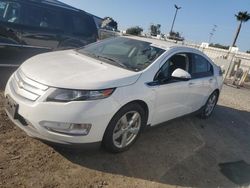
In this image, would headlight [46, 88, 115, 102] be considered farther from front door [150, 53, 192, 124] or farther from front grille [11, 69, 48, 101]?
front door [150, 53, 192, 124]

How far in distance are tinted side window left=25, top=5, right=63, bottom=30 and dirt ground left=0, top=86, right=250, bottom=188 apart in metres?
2.55

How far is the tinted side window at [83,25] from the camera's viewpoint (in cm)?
738

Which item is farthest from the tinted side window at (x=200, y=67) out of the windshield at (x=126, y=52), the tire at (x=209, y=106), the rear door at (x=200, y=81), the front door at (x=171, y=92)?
the windshield at (x=126, y=52)

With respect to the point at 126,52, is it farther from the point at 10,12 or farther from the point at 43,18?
the point at 10,12

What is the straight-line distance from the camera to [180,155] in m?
4.68

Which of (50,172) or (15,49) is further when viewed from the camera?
(15,49)

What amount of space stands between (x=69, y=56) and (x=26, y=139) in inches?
55.8

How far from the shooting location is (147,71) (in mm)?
4277

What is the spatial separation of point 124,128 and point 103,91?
0.75 meters

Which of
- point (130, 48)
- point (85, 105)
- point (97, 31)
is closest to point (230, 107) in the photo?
point (97, 31)

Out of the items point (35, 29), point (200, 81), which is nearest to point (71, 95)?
point (200, 81)

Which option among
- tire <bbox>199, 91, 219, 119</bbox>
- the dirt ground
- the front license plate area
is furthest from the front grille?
tire <bbox>199, 91, 219, 119</bbox>

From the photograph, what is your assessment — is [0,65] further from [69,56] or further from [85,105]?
[85,105]

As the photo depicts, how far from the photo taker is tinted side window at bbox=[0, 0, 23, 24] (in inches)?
243
